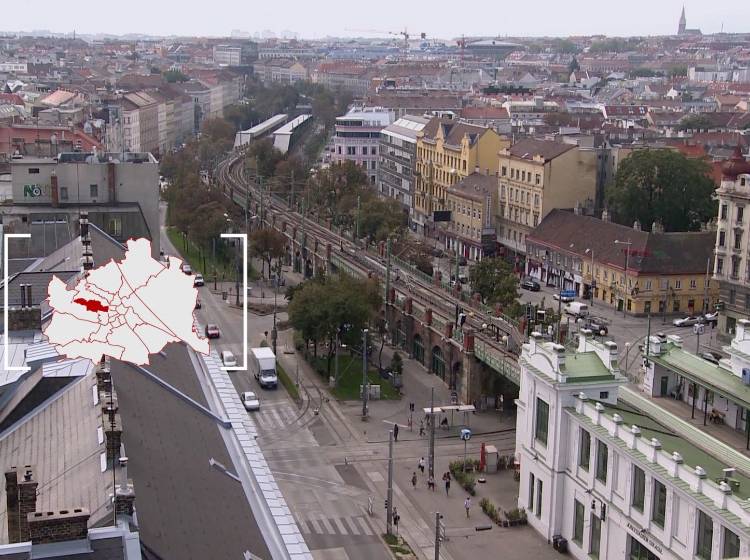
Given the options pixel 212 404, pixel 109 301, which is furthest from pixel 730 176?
pixel 109 301

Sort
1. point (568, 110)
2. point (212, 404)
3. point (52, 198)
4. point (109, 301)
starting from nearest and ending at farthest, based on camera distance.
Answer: point (109, 301) → point (212, 404) → point (52, 198) → point (568, 110)

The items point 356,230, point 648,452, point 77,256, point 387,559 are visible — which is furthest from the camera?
point 356,230

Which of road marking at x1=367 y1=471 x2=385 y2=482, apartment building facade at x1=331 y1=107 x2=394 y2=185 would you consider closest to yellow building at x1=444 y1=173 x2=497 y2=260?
apartment building facade at x1=331 y1=107 x2=394 y2=185

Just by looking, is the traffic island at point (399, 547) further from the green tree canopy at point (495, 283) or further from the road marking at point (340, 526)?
the green tree canopy at point (495, 283)

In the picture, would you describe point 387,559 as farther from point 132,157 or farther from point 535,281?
point 535,281

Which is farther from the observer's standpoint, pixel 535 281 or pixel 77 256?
pixel 535 281

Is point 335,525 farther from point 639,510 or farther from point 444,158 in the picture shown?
point 444,158
